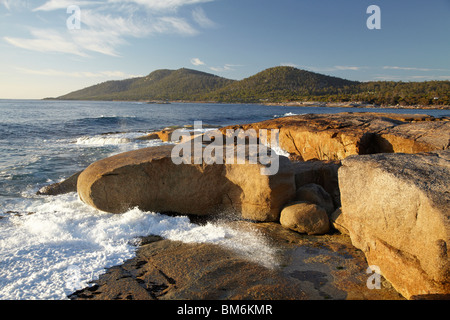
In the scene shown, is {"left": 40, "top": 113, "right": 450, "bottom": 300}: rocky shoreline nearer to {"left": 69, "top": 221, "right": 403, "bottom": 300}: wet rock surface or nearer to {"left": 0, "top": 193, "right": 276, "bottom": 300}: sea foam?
{"left": 69, "top": 221, "right": 403, "bottom": 300}: wet rock surface

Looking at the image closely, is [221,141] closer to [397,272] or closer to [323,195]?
[323,195]

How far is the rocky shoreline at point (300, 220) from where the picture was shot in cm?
359

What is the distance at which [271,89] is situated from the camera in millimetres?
115812

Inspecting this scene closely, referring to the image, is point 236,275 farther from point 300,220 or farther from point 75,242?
point 75,242

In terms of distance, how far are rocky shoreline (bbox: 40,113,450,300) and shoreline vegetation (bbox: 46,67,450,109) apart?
65.9 m

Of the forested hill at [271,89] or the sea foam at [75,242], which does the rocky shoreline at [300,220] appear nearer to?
the sea foam at [75,242]

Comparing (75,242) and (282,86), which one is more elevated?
(282,86)

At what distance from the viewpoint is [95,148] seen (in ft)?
56.0

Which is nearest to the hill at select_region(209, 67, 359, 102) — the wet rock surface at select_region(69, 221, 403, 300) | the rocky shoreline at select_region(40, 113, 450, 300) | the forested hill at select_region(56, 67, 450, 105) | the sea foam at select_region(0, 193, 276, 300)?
the forested hill at select_region(56, 67, 450, 105)

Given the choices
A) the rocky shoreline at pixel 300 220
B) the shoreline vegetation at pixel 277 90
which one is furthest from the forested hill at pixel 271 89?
the rocky shoreline at pixel 300 220

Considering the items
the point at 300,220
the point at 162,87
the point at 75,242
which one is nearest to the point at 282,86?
the point at 162,87

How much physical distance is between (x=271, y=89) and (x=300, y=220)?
11539 centimetres

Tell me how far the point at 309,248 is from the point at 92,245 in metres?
3.73

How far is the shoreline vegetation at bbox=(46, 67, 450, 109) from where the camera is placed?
234 feet
